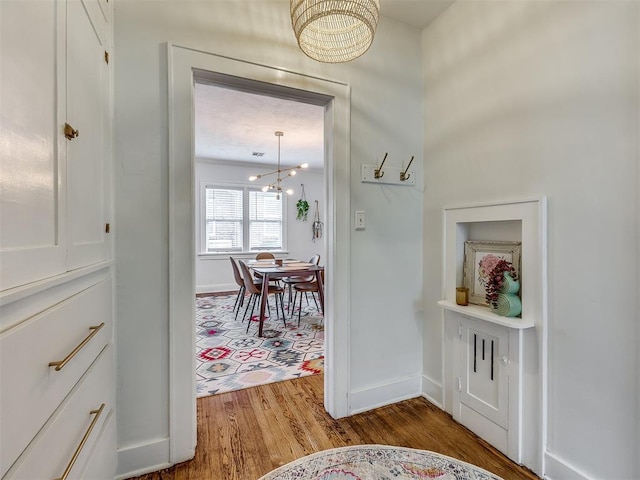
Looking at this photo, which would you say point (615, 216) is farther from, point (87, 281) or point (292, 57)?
point (87, 281)

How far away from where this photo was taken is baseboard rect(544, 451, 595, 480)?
1255 mm

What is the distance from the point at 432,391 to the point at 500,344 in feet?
2.23

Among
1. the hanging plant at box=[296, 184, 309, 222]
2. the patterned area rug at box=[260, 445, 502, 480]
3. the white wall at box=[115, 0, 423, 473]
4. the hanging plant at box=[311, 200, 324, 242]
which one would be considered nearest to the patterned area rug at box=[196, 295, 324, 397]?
the white wall at box=[115, 0, 423, 473]

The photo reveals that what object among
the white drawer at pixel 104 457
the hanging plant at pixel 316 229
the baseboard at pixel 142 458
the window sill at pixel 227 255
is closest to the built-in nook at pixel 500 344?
the baseboard at pixel 142 458

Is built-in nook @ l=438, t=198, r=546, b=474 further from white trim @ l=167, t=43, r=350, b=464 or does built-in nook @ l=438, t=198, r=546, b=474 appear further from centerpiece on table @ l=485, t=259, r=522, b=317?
white trim @ l=167, t=43, r=350, b=464

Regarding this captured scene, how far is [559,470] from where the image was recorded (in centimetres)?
131

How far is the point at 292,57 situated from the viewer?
1.70 m

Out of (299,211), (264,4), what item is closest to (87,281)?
(264,4)

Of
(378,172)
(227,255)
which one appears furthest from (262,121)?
(227,255)

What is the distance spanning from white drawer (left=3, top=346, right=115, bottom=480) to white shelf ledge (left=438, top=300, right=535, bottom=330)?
169cm

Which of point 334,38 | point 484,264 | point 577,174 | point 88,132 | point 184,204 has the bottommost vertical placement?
point 484,264

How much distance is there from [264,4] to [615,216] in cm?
192

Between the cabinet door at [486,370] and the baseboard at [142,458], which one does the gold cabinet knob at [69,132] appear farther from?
the cabinet door at [486,370]

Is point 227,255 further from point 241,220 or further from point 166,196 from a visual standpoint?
point 166,196
